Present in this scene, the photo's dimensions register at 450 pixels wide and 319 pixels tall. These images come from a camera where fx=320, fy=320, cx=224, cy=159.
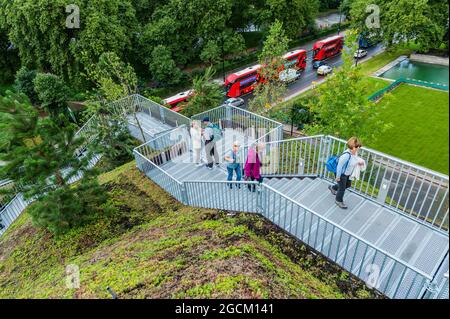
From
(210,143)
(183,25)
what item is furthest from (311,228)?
(183,25)

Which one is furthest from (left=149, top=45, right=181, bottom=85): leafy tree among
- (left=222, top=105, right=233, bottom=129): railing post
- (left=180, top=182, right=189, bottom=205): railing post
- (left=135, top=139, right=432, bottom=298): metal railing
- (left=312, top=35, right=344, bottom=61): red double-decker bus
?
(left=180, top=182, right=189, bottom=205): railing post

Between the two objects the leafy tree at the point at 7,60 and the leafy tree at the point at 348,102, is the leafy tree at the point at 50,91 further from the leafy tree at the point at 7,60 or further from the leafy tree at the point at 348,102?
the leafy tree at the point at 348,102

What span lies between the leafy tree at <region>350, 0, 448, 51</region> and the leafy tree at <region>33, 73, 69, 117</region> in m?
28.2

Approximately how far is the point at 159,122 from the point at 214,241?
389 inches

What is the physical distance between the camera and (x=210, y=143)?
10000 mm

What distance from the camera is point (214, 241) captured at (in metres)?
6.83

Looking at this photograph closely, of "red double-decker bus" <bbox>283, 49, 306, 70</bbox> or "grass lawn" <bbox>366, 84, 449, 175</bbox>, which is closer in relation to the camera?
"grass lawn" <bbox>366, 84, 449, 175</bbox>

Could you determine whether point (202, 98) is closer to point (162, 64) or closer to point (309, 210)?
point (309, 210)

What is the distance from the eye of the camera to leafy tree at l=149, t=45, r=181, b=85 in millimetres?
27906

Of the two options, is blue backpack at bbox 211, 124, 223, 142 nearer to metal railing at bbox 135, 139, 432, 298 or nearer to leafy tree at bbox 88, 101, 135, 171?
metal railing at bbox 135, 139, 432, 298

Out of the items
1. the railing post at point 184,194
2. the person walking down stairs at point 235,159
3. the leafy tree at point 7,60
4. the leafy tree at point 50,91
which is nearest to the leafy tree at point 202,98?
the railing post at point 184,194

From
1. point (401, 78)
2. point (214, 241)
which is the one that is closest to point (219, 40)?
point (401, 78)
